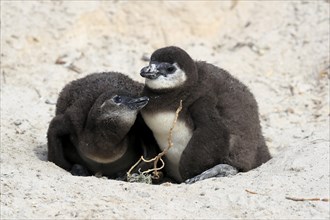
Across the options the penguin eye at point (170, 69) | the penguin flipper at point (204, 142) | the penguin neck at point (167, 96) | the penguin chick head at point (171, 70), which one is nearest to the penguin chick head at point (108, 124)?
the penguin neck at point (167, 96)

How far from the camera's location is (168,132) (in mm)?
7184

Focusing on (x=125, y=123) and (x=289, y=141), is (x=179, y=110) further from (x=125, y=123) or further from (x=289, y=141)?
(x=289, y=141)

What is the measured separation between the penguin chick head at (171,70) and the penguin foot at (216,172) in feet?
2.68

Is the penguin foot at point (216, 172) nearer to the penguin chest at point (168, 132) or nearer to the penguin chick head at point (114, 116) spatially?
the penguin chest at point (168, 132)

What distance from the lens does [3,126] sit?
8.59 meters

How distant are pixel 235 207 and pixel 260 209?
0.20 meters

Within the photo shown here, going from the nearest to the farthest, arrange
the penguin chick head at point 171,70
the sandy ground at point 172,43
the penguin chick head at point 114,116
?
the penguin chick head at point 171,70 < the penguin chick head at point 114,116 < the sandy ground at point 172,43

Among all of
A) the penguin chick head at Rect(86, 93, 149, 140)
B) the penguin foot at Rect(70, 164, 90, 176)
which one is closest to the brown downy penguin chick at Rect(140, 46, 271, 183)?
the penguin chick head at Rect(86, 93, 149, 140)

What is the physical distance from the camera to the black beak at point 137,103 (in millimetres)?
7158

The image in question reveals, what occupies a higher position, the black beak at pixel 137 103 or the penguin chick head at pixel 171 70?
the penguin chick head at pixel 171 70

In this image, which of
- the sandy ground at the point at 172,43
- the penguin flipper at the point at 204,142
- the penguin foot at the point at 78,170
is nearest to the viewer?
the penguin flipper at the point at 204,142

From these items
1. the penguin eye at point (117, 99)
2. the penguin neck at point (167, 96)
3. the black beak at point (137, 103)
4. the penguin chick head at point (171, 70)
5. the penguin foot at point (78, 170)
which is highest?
the penguin chick head at point (171, 70)

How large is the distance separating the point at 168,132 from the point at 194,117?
0.91 feet

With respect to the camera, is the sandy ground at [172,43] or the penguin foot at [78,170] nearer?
the penguin foot at [78,170]
